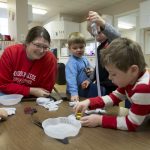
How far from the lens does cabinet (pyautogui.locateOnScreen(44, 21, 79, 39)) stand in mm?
6391

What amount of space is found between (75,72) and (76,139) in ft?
3.24

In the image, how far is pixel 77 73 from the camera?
1.64 meters

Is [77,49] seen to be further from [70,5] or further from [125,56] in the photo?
[70,5]

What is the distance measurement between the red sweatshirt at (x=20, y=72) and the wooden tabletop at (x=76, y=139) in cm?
60

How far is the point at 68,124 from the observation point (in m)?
0.76

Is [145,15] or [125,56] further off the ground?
[145,15]

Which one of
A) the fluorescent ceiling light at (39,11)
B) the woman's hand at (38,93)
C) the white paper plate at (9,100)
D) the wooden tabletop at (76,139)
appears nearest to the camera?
the wooden tabletop at (76,139)

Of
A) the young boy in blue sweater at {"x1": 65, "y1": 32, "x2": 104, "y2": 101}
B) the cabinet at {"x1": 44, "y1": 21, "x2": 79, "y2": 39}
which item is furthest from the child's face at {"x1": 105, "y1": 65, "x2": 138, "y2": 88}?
the cabinet at {"x1": 44, "y1": 21, "x2": 79, "y2": 39}

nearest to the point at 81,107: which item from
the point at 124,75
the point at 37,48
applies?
the point at 124,75

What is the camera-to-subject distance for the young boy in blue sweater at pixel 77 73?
1426 mm

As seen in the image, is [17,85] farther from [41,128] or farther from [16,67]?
[41,128]

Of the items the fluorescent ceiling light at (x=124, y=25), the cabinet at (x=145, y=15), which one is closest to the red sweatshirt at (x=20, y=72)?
the cabinet at (x=145, y=15)

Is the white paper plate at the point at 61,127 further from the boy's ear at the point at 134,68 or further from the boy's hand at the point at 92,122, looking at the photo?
the boy's ear at the point at 134,68

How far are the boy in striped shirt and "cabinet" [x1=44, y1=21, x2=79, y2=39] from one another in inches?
227
